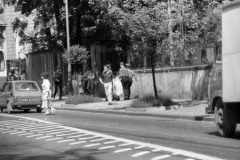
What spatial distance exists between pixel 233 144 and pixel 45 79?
14208 mm

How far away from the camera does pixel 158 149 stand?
11.6 metres

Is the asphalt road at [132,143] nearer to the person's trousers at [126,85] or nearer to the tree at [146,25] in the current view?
the tree at [146,25]

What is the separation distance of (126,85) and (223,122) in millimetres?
17045

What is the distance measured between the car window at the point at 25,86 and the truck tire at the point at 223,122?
49.0 ft

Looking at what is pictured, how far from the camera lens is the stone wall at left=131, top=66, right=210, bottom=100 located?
89.5 ft

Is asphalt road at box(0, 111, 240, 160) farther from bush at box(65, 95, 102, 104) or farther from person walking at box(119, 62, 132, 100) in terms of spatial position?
person walking at box(119, 62, 132, 100)

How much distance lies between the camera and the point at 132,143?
1278 cm

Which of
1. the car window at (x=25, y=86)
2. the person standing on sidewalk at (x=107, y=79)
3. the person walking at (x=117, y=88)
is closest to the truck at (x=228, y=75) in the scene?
the person standing on sidewalk at (x=107, y=79)

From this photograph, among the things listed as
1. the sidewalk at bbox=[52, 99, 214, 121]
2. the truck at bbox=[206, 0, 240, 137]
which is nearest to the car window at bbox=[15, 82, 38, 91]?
the sidewalk at bbox=[52, 99, 214, 121]

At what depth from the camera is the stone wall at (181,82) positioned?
89.5ft

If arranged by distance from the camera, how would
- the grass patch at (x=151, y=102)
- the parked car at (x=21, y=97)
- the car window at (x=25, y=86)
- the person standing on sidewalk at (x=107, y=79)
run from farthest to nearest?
the person standing on sidewalk at (x=107, y=79)
the car window at (x=25, y=86)
the parked car at (x=21, y=97)
the grass patch at (x=151, y=102)

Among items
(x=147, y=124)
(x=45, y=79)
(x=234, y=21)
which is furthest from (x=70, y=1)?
(x=234, y=21)

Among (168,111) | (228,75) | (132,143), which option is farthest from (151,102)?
(132,143)

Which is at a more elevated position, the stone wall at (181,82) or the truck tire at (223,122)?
the stone wall at (181,82)
